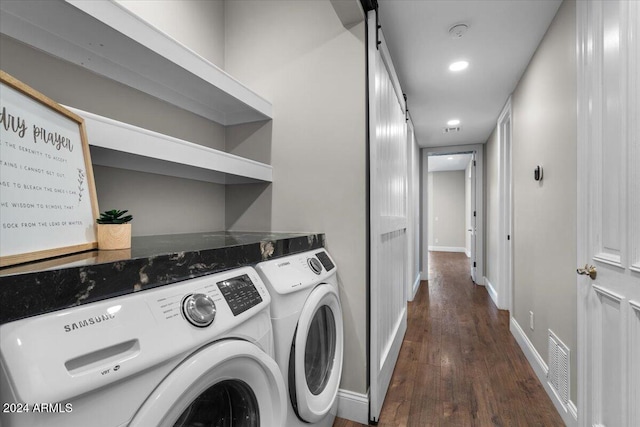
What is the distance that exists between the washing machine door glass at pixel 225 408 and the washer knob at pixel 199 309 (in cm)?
18

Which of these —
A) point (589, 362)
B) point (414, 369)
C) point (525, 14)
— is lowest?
point (414, 369)

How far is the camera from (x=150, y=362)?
22.6 inches

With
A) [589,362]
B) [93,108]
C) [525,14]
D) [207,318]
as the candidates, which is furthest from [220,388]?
[525,14]

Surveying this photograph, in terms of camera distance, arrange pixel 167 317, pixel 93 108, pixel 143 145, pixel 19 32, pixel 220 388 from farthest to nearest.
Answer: pixel 93 108 < pixel 143 145 < pixel 19 32 < pixel 220 388 < pixel 167 317

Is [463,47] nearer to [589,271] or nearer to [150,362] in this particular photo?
[589,271]

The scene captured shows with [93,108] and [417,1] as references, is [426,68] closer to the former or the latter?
[417,1]

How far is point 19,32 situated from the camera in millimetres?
→ 1034

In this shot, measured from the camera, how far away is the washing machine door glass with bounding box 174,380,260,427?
75 cm

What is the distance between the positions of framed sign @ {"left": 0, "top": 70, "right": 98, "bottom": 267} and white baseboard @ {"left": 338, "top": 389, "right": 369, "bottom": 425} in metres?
1.45

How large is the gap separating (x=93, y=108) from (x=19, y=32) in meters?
0.31

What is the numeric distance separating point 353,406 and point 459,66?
8.66 ft

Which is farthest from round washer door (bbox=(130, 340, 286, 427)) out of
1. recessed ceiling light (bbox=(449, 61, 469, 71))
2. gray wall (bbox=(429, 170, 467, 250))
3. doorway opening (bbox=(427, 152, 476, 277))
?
gray wall (bbox=(429, 170, 467, 250))

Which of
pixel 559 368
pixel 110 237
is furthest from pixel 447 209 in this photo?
pixel 110 237

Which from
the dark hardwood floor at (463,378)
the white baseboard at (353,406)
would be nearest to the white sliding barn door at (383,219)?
the white baseboard at (353,406)
